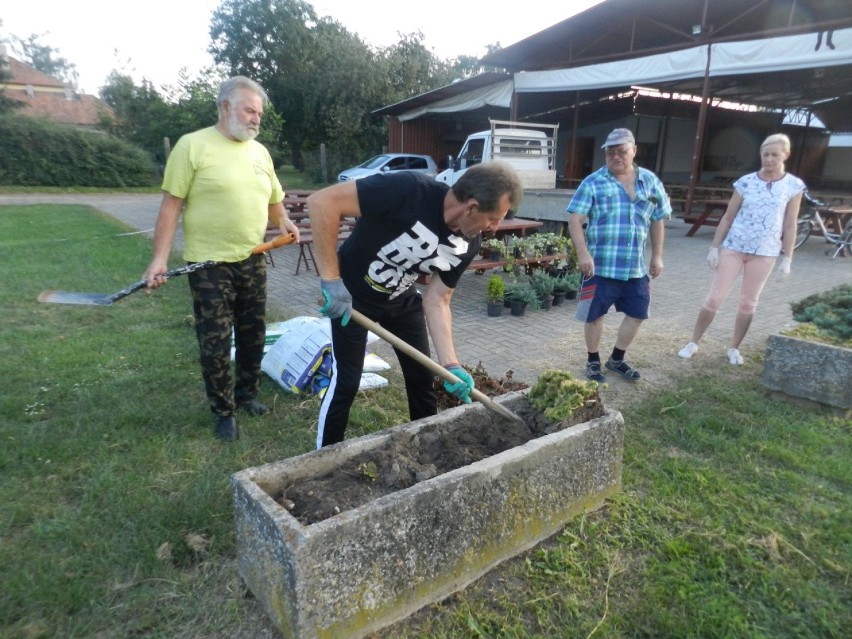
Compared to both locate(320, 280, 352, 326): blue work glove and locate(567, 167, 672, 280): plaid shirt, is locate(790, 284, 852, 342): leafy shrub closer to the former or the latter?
locate(567, 167, 672, 280): plaid shirt

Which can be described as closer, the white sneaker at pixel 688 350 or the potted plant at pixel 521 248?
the white sneaker at pixel 688 350

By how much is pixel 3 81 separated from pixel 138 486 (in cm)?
3713

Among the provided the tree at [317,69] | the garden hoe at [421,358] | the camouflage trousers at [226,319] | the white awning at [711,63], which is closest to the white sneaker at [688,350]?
the garden hoe at [421,358]

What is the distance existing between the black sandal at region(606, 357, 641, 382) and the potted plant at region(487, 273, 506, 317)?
1817 millimetres

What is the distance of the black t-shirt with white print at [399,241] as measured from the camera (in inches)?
93.4

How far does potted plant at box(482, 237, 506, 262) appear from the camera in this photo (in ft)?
23.2

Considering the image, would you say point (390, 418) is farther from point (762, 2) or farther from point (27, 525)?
point (762, 2)

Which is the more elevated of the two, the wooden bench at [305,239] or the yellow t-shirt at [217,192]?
the yellow t-shirt at [217,192]

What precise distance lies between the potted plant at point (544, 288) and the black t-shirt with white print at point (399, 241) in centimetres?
406

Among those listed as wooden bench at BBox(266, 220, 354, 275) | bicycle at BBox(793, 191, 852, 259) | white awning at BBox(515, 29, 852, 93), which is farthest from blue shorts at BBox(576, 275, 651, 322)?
white awning at BBox(515, 29, 852, 93)

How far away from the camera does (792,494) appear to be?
9.39ft

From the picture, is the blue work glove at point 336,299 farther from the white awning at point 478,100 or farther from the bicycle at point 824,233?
the white awning at point 478,100

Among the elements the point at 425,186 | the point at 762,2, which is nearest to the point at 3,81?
the point at 762,2

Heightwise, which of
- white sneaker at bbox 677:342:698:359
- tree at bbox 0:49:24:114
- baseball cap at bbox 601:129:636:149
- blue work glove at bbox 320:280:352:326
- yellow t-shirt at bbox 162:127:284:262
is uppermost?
tree at bbox 0:49:24:114
